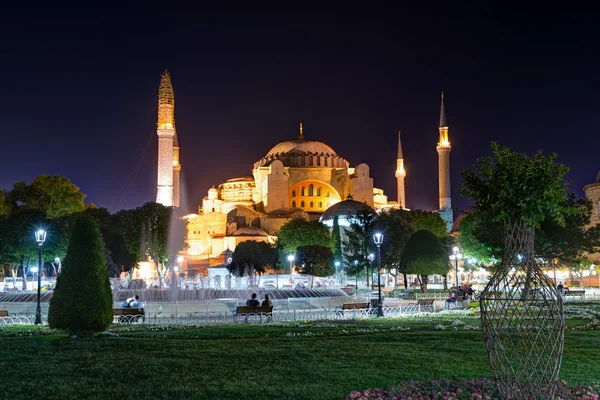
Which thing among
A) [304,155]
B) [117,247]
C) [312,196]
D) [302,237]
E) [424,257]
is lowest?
[424,257]

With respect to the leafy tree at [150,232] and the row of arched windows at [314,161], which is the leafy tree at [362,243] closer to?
the leafy tree at [150,232]

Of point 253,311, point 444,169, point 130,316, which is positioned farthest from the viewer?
point 444,169

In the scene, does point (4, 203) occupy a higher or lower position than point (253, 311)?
higher

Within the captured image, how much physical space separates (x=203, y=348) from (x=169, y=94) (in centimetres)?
5229

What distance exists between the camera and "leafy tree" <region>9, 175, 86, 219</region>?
46.5 metres

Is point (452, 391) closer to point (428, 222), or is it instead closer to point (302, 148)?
point (428, 222)

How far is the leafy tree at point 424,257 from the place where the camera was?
25.9 m

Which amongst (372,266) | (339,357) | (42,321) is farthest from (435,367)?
(372,266)

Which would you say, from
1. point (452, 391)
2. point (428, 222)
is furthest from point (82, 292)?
point (428, 222)

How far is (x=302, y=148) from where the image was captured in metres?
81.6

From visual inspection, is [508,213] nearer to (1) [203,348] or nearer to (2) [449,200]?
(1) [203,348]

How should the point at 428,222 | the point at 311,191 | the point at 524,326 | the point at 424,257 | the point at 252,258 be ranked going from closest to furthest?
the point at 524,326 < the point at 424,257 < the point at 252,258 < the point at 428,222 < the point at 311,191

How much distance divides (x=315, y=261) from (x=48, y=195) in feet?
64.7

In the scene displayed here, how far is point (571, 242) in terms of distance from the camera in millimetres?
24875
